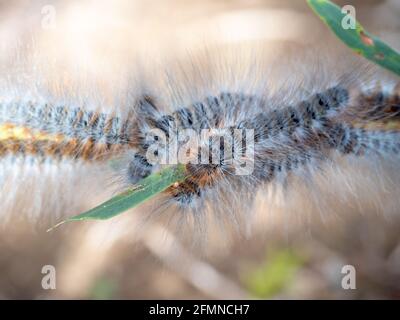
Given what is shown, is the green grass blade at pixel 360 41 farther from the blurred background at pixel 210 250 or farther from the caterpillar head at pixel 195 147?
the blurred background at pixel 210 250

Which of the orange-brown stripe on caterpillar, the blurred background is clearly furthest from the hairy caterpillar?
the blurred background

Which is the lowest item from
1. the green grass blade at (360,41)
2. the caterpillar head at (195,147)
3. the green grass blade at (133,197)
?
the green grass blade at (133,197)

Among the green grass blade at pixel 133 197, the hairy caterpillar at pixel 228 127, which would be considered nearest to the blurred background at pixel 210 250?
the hairy caterpillar at pixel 228 127

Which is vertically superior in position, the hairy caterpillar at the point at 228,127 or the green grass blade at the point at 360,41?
the green grass blade at the point at 360,41

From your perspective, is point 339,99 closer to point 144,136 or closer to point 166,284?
point 144,136

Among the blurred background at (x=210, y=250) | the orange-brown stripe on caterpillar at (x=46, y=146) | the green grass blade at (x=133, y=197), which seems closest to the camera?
the green grass blade at (x=133, y=197)

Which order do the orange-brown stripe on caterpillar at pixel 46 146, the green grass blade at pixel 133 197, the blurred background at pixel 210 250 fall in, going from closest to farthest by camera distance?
the green grass blade at pixel 133 197 → the orange-brown stripe on caterpillar at pixel 46 146 → the blurred background at pixel 210 250

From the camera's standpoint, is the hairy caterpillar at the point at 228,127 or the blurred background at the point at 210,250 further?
the blurred background at the point at 210,250

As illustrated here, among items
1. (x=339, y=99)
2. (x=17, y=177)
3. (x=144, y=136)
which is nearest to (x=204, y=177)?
(x=144, y=136)

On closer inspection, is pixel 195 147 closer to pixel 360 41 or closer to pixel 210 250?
pixel 360 41
